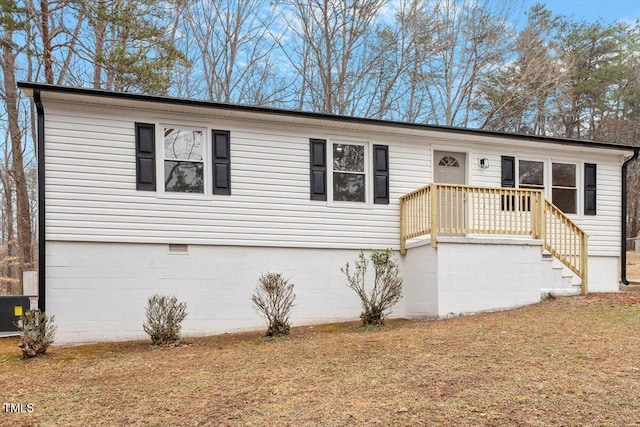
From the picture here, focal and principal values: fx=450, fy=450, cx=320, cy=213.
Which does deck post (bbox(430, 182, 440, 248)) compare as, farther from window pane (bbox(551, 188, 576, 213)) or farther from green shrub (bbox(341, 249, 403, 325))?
window pane (bbox(551, 188, 576, 213))

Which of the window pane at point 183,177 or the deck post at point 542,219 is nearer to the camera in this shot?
the window pane at point 183,177

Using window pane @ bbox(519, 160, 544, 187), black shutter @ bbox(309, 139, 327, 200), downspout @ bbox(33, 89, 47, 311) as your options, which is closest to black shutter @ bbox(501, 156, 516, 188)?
window pane @ bbox(519, 160, 544, 187)

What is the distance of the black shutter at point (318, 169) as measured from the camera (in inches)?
334

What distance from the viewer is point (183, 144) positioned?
780cm

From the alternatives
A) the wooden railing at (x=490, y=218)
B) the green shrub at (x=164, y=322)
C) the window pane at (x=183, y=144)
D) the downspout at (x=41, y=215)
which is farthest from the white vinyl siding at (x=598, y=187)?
the downspout at (x=41, y=215)

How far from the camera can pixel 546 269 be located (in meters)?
8.72

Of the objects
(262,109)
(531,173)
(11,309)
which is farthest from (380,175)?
(11,309)

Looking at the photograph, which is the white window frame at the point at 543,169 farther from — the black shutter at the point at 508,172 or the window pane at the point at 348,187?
the window pane at the point at 348,187

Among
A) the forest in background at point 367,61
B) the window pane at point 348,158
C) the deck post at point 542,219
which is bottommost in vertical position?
the deck post at point 542,219

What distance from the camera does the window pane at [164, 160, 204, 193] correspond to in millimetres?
7685

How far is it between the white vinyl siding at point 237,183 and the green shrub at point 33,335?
135 cm

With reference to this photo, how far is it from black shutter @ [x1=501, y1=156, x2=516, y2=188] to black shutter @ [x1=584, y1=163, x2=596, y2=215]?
189 centimetres

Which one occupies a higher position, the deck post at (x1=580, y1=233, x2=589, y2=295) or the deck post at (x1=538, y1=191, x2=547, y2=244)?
the deck post at (x1=538, y1=191, x2=547, y2=244)

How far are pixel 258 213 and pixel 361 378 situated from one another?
432 centimetres
